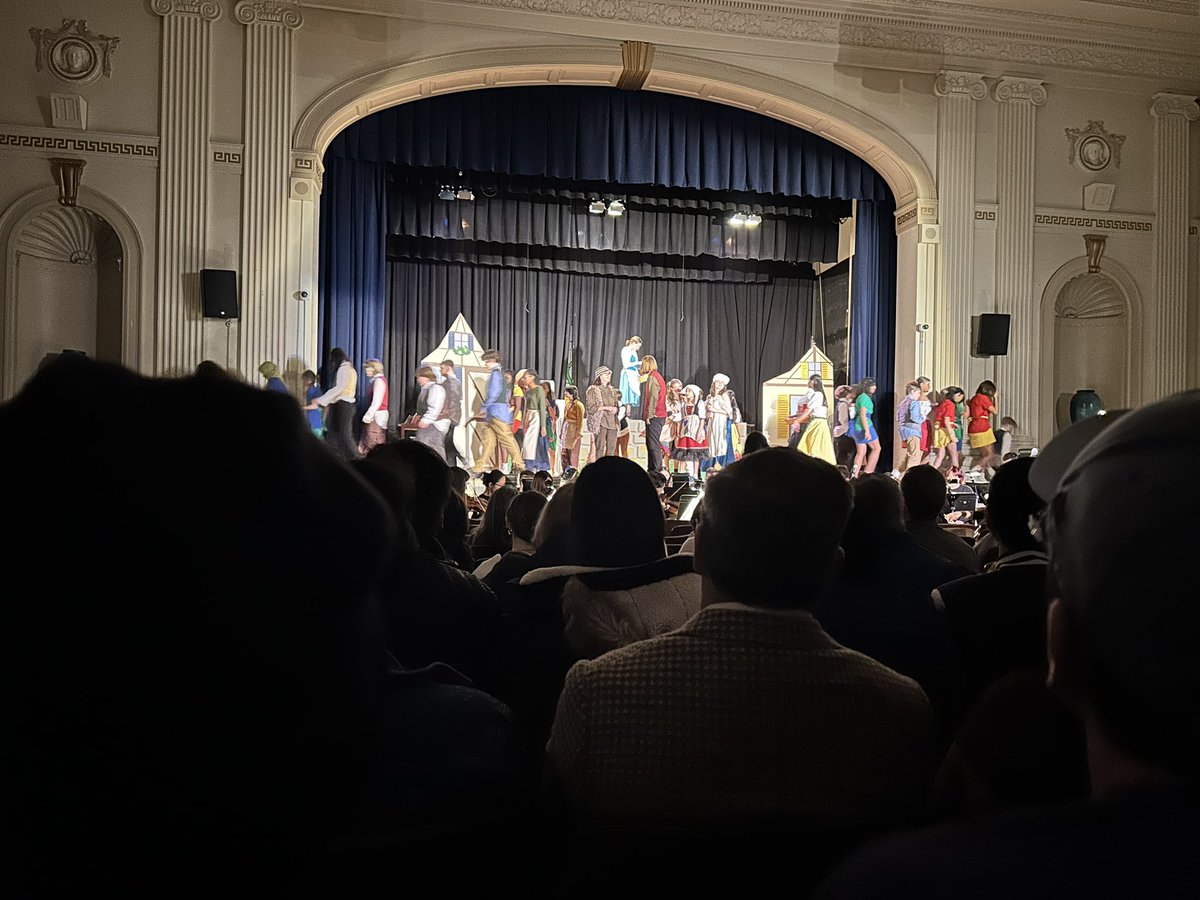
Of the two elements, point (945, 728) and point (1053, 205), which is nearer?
point (945, 728)

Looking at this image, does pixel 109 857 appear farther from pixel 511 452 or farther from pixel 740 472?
pixel 511 452

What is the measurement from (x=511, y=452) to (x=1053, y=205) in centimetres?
715

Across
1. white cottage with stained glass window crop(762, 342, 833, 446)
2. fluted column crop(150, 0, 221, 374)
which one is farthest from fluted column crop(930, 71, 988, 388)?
fluted column crop(150, 0, 221, 374)

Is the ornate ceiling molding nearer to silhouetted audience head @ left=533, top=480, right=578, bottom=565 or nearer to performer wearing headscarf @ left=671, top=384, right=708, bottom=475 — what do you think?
performer wearing headscarf @ left=671, top=384, right=708, bottom=475

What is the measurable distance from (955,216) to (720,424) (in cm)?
403

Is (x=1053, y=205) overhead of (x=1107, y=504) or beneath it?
overhead

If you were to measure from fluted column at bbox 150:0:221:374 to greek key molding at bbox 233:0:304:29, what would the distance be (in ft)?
0.78

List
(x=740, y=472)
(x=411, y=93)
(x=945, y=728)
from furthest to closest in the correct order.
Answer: (x=411, y=93)
(x=945, y=728)
(x=740, y=472)

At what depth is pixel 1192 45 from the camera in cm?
1255

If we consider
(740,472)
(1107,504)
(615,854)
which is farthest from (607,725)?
(1107,504)

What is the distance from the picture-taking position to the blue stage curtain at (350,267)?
1175 centimetres

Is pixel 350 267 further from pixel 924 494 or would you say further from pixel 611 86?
pixel 924 494

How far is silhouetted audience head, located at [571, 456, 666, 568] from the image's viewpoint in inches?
91.4

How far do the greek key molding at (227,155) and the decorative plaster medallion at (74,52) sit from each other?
1.19m
